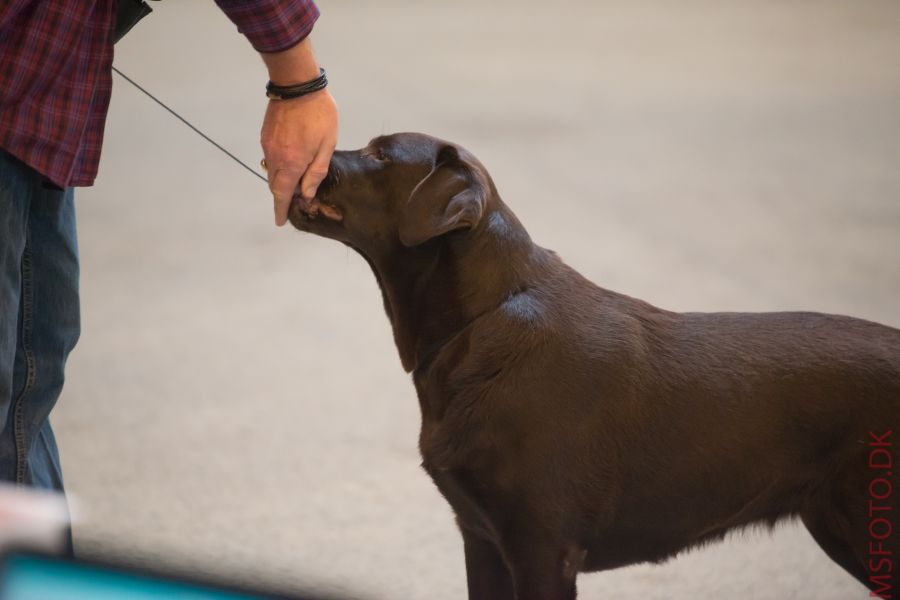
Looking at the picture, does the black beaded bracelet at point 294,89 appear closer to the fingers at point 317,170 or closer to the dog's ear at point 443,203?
the fingers at point 317,170

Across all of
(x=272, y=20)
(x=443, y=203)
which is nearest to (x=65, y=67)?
(x=272, y=20)

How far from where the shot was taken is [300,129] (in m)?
1.68

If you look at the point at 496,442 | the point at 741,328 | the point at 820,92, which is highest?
the point at 820,92

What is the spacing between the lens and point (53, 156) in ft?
5.14

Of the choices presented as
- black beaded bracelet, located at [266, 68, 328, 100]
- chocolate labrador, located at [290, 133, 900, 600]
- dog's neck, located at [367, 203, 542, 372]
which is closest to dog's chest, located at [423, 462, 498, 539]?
chocolate labrador, located at [290, 133, 900, 600]

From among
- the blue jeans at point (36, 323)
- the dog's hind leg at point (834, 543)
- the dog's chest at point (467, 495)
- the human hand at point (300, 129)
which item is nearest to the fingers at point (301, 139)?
the human hand at point (300, 129)

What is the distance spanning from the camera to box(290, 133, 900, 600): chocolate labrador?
5.30 feet

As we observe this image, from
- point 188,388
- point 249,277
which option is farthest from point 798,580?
point 249,277

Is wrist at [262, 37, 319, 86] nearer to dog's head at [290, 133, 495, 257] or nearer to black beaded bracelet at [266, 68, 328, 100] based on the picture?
black beaded bracelet at [266, 68, 328, 100]

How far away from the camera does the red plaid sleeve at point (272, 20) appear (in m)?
1.59

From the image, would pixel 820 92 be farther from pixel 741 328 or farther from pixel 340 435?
pixel 741 328

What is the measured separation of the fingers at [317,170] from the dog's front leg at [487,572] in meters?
0.60

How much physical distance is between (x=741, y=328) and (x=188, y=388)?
→ 1938 mm

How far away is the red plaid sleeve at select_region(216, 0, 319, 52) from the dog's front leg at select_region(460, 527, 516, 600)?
81 cm
